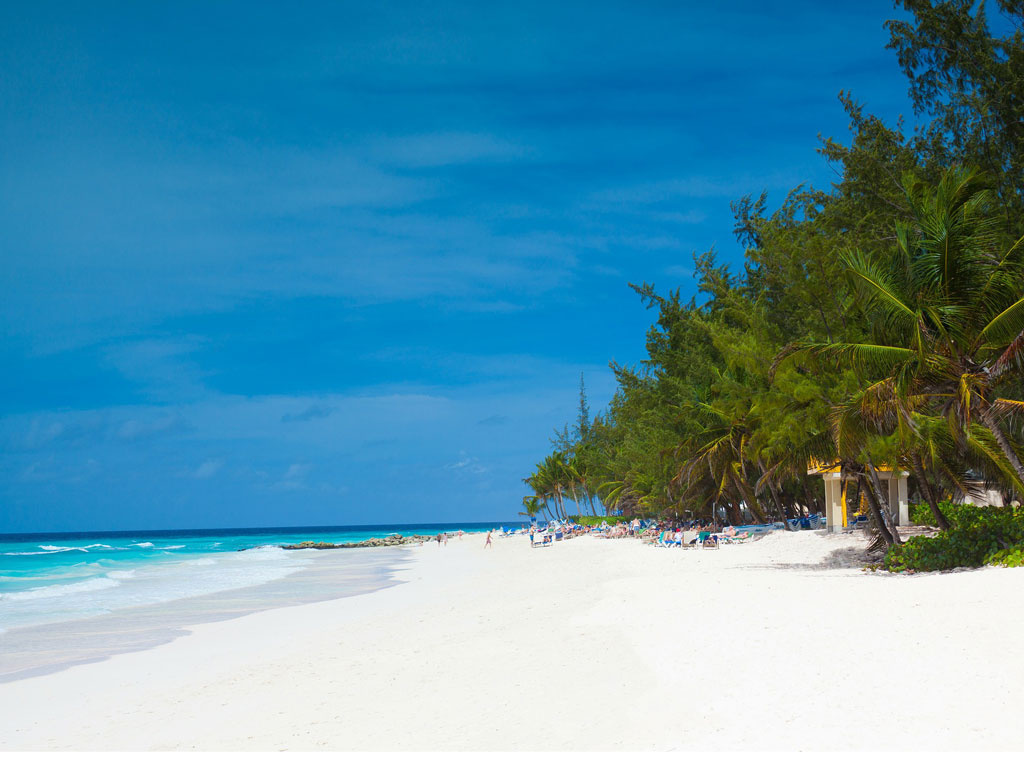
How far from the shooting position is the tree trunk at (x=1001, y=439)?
466 inches

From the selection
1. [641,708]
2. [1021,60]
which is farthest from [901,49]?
[641,708]

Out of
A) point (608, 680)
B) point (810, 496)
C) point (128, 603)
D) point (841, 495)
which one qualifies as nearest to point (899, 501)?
point (841, 495)

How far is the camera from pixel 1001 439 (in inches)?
471

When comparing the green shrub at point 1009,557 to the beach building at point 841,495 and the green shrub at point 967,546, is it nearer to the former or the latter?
the green shrub at point 967,546

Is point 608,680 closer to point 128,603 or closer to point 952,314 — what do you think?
point 952,314

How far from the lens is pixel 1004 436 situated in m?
12.1

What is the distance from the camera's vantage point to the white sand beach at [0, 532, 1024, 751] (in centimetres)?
589

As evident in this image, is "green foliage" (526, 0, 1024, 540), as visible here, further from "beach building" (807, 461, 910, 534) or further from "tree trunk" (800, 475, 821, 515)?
"tree trunk" (800, 475, 821, 515)

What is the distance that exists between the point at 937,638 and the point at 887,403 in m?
6.36

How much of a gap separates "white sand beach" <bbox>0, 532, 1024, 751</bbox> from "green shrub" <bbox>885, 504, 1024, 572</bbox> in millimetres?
513

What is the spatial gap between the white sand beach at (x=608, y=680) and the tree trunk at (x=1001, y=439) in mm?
2135

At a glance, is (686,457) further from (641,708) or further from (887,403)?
(641,708)

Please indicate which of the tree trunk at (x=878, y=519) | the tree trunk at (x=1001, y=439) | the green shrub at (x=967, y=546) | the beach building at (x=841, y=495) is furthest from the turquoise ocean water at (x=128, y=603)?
the beach building at (x=841, y=495)

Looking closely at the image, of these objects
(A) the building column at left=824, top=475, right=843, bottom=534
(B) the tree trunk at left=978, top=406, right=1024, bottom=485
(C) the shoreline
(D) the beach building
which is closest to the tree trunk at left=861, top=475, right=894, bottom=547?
(B) the tree trunk at left=978, top=406, right=1024, bottom=485
